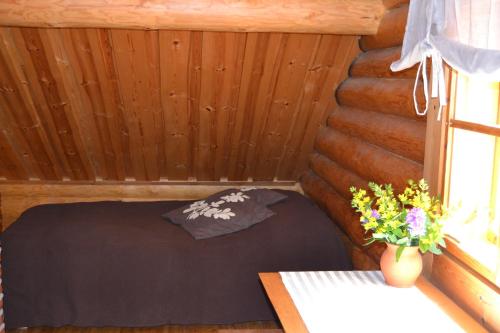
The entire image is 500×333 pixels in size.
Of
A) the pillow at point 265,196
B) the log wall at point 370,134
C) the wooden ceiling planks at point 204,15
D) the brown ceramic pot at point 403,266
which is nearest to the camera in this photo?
the brown ceramic pot at point 403,266

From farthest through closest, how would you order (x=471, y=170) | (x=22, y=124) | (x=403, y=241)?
(x=22, y=124) < (x=471, y=170) < (x=403, y=241)

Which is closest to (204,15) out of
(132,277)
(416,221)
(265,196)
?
(265,196)

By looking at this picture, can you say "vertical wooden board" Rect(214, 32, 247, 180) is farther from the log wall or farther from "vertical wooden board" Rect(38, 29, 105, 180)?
"vertical wooden board" Rect(38, 29, 105, 180)

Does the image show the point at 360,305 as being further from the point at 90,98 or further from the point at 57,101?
the point at 57,101

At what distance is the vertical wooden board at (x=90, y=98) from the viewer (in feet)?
11.2

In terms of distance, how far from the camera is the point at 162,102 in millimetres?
3934

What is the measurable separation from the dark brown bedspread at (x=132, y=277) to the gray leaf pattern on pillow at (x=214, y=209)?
221mm

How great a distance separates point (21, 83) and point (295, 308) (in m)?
2.67

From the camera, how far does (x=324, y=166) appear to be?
426 cm

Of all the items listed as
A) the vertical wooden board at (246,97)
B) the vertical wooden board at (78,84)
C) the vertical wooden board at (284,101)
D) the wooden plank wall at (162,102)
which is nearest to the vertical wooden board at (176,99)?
the wooden plank wall at (162,102)

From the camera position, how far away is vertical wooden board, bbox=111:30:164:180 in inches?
134

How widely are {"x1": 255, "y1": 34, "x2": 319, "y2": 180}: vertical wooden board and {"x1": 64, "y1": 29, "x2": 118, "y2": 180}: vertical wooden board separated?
4.10ft

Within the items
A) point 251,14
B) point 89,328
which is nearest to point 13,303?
point 89,328

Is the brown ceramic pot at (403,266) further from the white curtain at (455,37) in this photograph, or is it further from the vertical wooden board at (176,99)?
the vertical wooden board at (176,99)
